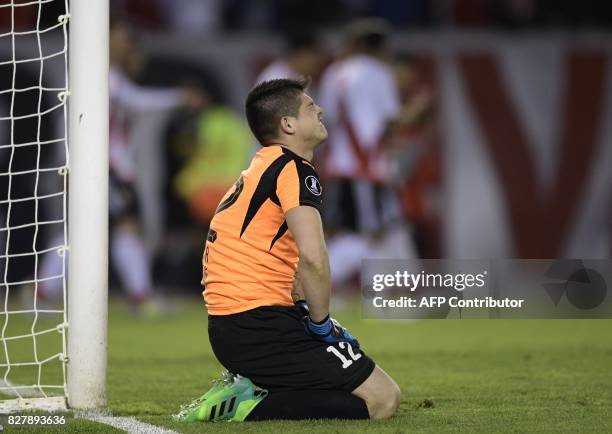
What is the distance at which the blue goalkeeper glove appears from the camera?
197 inches

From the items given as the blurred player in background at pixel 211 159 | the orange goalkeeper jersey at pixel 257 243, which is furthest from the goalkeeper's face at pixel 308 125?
the blurred player in background at pixel 211 159

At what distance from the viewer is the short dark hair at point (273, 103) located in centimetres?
524

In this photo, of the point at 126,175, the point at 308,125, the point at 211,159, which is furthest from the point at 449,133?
the point at 308,125

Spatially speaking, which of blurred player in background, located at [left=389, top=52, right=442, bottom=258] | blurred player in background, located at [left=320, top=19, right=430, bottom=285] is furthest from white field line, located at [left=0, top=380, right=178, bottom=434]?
blurred player in background, located at [left=389, top=52, right=442, bottom=258]

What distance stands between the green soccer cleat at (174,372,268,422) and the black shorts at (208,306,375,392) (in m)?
0.05

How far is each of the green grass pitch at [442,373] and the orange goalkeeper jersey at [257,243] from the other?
0.53 m

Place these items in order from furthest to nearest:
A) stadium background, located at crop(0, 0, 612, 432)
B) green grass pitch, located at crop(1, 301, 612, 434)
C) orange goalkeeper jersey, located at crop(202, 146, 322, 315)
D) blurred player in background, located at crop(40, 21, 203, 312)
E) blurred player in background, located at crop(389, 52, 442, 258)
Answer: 1. blurred player in background, located at crop(389, 52, 442, 258)
2. stadium background, located at crop(0, 0, 612, 432)
3. blurred player in background, located at crop(40, 21, 203, 312)
4. orange goalkeeper jersey, located at crop(202, 146, 322, 315)
5. green grass pitch, located at crop(1, 301, 612, 434)

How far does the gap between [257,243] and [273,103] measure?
23.1 inches

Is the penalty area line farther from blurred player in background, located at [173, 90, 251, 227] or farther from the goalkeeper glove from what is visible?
blurred player in background, located at [173, 90, 251, 227]

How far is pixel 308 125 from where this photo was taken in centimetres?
524

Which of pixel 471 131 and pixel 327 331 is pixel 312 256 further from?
pixel 471 131

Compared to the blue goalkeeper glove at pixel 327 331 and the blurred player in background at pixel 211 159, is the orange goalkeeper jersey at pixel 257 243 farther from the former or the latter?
the blurred player in background at pixel 211 159

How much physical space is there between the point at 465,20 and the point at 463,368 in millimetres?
8180

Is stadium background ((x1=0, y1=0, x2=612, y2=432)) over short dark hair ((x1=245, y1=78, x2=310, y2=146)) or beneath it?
beneath
